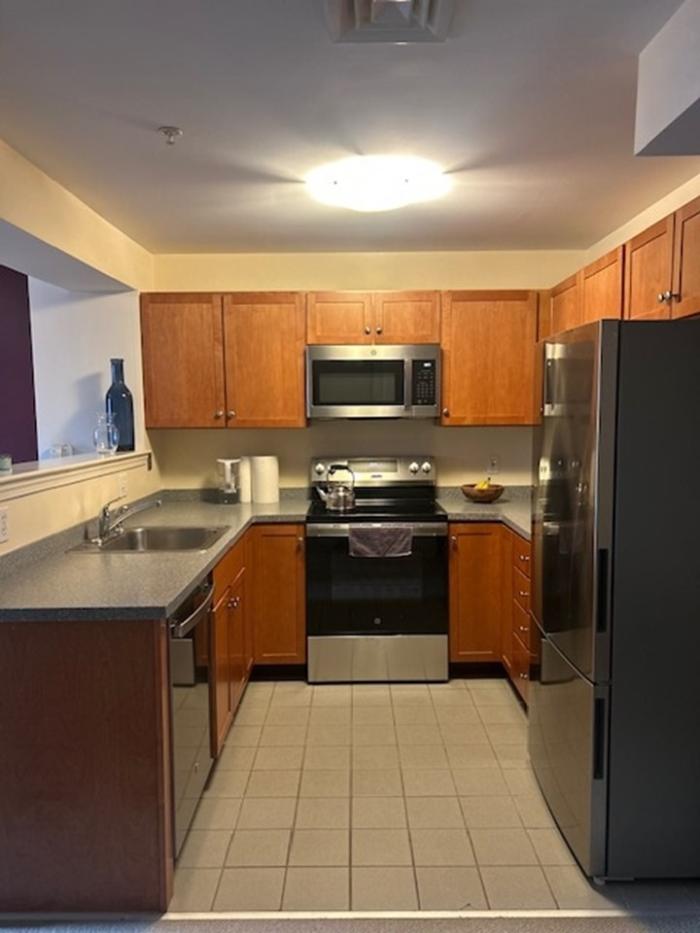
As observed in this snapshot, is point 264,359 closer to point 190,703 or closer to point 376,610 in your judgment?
point 376,610

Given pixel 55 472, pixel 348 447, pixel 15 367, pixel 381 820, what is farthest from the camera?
pixel 15 367

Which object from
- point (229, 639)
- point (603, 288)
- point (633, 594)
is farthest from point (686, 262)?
point (229, 639)

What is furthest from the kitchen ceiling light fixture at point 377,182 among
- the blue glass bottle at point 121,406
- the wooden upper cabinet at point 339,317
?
the blue glass bottle at point 121,406

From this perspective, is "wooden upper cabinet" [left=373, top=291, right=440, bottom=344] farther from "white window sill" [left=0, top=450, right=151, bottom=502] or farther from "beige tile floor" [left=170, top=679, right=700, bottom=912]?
"beige tile floor" [left=170, top=679, right=700, bottom=912]

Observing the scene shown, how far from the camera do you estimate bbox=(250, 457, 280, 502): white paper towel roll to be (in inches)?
139

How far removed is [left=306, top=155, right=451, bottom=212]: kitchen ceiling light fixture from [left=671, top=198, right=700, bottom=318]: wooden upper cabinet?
0.90m

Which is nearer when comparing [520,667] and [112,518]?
[112,518]

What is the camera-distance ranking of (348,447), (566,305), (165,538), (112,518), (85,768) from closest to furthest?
(85,768)
(112,518)
(165,538)
(566,305)
(348,447)

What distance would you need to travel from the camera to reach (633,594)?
1.74 m

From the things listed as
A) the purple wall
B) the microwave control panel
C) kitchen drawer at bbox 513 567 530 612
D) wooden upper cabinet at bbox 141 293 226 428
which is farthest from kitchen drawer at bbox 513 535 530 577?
the purple wall

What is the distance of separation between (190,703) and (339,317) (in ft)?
7.22

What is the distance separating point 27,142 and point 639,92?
1.93m

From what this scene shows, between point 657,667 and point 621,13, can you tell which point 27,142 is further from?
point 657,667

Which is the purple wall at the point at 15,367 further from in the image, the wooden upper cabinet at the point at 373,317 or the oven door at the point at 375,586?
the oven door at the point at 375,586
